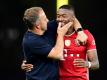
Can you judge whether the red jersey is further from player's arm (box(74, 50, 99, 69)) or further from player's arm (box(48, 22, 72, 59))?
player's arm (box(48, 22, 72, 59))

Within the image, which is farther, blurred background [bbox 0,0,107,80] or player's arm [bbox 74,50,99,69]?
blurred background [bbox 0,0,107,80]

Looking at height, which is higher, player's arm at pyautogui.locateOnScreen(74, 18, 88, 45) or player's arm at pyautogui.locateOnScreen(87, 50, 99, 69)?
player's arm at pyautogui.locateOnScreen(74, 18, 88, 45)

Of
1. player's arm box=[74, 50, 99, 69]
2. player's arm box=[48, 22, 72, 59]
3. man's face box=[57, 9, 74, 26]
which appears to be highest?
man's face box=[57, 9, 74, 26]

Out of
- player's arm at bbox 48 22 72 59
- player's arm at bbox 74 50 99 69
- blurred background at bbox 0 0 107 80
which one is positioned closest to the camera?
player's arm at bbox 48 22 72 59

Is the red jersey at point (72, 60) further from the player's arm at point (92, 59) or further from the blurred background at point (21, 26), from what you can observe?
the blurred background at point (21, 26)

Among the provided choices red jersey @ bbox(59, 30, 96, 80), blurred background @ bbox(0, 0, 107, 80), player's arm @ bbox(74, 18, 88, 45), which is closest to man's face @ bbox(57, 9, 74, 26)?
player's arm @ bbox(74, 18, 88, 45)

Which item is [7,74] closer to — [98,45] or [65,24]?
[98,45]

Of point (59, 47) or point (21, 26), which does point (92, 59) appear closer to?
point (59, 47)

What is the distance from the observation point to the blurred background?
35.4 ft

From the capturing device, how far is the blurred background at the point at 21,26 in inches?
425

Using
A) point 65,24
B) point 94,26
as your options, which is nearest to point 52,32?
point 65,24

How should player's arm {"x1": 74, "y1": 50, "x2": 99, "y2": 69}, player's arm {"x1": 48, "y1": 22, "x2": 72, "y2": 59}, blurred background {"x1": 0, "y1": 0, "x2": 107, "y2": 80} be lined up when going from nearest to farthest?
1. player's arm {"x1": 48, "y1": 22, "x2": 72, "y2": 59}
2. player's arm {"x1": 74, "y1": 50, "x2": 99, "y2": 69}
3. blurred background {"x1": 0, "y1": 0, "x2": 107, "y2": 80}

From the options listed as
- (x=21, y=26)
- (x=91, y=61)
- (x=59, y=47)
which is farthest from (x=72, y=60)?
(x=21, y=26)

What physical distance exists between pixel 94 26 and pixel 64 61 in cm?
Answer: 321
